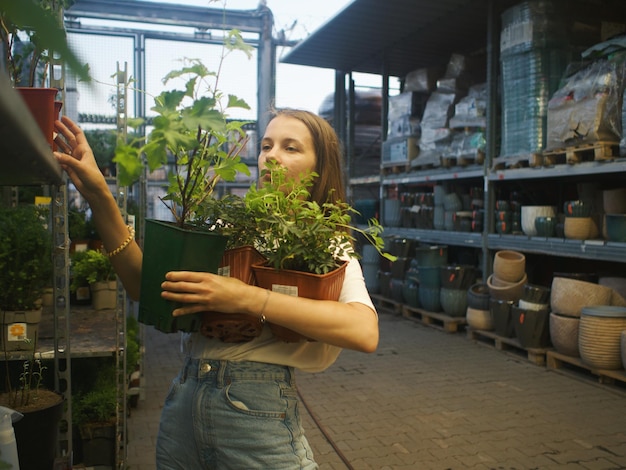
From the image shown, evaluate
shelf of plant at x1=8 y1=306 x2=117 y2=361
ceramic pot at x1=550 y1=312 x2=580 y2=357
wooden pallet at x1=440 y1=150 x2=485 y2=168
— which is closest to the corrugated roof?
wooden pallet at x1=440 y1=150 x2=485 y2=168

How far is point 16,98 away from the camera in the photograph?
43 centimetres

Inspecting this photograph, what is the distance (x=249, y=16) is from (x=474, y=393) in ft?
29.6

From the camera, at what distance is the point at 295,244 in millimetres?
1314

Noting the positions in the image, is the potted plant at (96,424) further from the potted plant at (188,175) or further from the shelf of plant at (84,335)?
the potted plant at (188,175)

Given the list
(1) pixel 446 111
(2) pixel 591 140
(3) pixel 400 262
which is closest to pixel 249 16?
(1) pixel 446 111

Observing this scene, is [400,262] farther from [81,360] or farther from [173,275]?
[173,275]

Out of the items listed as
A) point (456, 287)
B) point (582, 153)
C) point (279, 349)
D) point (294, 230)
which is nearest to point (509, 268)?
point (456, 287)

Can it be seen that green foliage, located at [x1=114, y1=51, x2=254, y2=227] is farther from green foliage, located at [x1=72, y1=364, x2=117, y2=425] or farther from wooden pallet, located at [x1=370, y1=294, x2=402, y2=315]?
wooden pallet, located at [x1=370, y1=294, x2=402, y2=315]

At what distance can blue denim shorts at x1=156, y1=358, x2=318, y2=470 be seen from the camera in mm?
1326

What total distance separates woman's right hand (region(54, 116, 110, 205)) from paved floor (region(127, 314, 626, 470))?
2.43 meters

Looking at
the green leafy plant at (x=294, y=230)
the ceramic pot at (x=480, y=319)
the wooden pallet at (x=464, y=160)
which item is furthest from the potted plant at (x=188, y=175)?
the wooden pallet at (x=464, y=160)

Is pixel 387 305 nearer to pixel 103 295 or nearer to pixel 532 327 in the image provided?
pixel 532 327

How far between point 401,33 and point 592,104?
403cm

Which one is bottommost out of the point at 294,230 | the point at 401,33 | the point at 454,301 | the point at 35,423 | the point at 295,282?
the point at 454,301
